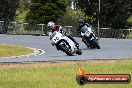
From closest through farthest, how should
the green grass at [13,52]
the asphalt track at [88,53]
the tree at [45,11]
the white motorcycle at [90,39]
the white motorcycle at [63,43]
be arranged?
the asphalt track at [88,53] → the white motorcycle at [63,43] → the green grass at [13,52] → the white motorcycle at [90,39] → the tree at [45,11]

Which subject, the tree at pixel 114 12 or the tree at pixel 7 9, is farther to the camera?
the tree at pixel 7 9

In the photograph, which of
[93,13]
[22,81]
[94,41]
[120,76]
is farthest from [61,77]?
[93,13]

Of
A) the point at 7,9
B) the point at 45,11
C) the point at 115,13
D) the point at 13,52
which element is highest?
the point at 7,9

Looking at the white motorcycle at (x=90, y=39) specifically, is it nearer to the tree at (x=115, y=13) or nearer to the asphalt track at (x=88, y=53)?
the asphalt track at (x=88, y=53)

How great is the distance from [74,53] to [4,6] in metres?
24.7

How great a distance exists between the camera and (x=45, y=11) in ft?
156

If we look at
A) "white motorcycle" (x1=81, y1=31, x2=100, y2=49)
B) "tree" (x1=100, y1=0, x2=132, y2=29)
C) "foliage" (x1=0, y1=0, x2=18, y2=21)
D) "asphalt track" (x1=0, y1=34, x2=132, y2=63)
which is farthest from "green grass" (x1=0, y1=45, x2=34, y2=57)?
"foliage" (x1=0, y1=0, x2=18, y2=21)

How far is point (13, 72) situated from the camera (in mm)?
12328

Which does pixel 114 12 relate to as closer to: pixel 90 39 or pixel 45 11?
pixel 45 11

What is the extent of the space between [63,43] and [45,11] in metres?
27.9

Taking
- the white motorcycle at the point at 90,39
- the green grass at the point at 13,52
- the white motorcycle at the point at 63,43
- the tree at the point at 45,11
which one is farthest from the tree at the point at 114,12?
the white motorcycle at the point at 63,43

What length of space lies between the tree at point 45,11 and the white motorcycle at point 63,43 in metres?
26.0

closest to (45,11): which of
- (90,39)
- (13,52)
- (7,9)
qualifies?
(7,9)

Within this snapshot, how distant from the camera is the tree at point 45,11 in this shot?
46.7m
